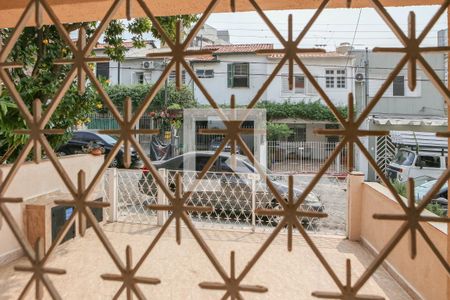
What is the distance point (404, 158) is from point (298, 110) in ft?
14.6

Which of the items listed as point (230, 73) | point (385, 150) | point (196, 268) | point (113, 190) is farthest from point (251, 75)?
point (196, 268)

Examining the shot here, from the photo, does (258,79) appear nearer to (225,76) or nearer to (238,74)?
(238,74)

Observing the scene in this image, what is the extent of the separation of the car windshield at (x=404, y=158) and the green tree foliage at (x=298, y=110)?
359 cm

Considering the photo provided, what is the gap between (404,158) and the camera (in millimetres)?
6801

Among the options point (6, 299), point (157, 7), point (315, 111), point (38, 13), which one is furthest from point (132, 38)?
point (315, 111)

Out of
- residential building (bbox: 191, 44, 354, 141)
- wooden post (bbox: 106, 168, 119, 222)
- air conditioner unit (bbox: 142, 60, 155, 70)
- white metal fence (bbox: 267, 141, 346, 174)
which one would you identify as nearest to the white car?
white metal fence (bbox: 267, 141, 346, 174)

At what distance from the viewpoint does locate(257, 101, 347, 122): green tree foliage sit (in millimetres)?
10562

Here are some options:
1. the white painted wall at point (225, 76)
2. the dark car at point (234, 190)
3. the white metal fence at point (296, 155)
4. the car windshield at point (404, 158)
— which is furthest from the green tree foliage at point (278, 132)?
the dark car at point (234, 190)

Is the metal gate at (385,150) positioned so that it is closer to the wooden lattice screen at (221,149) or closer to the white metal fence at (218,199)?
the white metal fence at (218,199)

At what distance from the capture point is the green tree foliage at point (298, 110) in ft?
34.7

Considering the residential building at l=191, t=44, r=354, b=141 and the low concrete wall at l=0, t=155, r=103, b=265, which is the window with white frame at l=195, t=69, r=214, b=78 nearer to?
the residential building at l=191, t=44, r=354, b=141

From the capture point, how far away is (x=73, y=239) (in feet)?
12.9

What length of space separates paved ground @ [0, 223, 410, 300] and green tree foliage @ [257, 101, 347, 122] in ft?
23.1

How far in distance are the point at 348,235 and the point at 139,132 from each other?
397 cm
